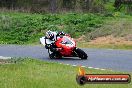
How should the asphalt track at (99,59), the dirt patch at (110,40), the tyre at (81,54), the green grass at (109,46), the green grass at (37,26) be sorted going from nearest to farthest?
the asphalt track at (99,59) → the tyre at (81,54) → the green grass at (109,46) → the dirt patch at (110,40) → the green grass at (37,26)

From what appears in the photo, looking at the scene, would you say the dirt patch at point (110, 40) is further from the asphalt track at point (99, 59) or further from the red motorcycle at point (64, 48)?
the red motorcycle at point (64, 48)

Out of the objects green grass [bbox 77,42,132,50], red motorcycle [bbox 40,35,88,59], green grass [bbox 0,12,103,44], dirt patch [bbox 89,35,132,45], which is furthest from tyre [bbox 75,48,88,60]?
green grass [bbox 0,12,103,44]

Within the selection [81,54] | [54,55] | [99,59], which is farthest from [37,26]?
[99,59]

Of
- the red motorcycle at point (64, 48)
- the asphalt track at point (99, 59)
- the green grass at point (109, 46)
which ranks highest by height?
the red motorcycle at point (64, 48)

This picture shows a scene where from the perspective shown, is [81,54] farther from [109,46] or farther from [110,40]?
[110,40]

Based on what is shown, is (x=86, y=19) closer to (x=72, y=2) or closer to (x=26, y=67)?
(x=72, y=2)

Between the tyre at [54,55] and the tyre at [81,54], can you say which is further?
the tyre at [54,55]

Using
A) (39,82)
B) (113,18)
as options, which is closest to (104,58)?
(39,82)

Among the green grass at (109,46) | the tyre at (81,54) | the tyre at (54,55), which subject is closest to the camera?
the tyre at (81,54)

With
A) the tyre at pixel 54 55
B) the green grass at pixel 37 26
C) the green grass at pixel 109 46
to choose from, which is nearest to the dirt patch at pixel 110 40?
the green grass at pixel 109 46

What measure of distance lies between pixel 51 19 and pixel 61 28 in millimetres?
3411

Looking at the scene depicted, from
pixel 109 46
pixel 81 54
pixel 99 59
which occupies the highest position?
pixel 81 54

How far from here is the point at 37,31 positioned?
35.7 m

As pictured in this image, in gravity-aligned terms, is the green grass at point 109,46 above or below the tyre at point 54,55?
below
